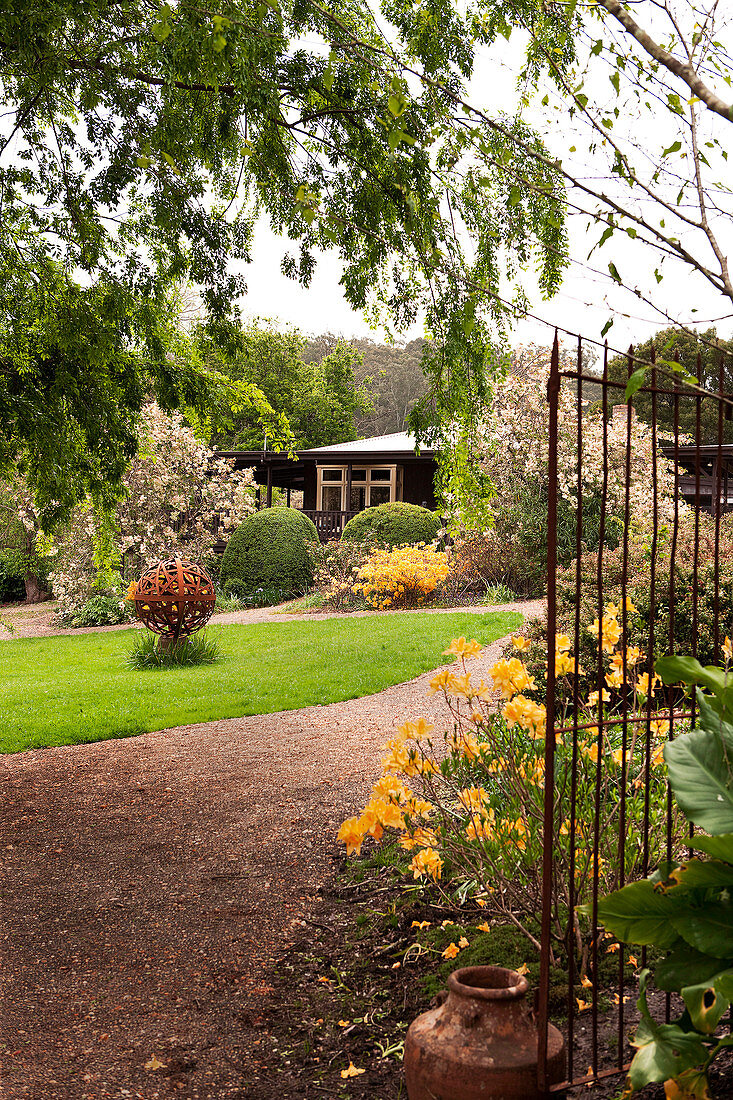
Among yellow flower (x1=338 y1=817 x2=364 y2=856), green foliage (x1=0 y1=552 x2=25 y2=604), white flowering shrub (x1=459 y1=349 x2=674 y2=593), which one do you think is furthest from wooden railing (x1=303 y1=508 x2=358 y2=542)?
yellow flower (x1=338 y1=817 x2=364 y2=856)

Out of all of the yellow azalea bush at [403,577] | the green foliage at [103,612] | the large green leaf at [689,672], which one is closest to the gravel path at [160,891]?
the large green leaf at [689,672]

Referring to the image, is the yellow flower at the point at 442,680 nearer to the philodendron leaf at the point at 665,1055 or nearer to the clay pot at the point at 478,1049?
the clay pot at the point at 478,1049

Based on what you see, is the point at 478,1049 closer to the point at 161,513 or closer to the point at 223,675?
the point at 223,675

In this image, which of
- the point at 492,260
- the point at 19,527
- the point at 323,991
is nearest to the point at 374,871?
the point at 323,991

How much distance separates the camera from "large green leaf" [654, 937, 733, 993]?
180cm

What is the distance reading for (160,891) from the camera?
4.18 m

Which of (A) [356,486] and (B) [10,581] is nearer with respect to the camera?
(B) [10,581]

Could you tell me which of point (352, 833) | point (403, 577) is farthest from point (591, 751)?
point (403, 577)

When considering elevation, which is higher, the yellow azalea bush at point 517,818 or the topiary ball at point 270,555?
the topiary ball at point 270,555

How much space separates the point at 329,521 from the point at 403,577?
7.62 metres

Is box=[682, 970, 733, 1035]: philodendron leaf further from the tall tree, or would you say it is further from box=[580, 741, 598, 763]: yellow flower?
the tall tree

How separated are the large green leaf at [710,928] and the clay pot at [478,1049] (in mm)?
528

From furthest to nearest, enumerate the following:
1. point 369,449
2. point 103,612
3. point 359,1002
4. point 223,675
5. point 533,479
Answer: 1. point 369,449
2. point 103,612
3. point 533,479
4. point 223,675
5. point 359,1002

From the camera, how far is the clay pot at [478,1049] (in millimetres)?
1988
